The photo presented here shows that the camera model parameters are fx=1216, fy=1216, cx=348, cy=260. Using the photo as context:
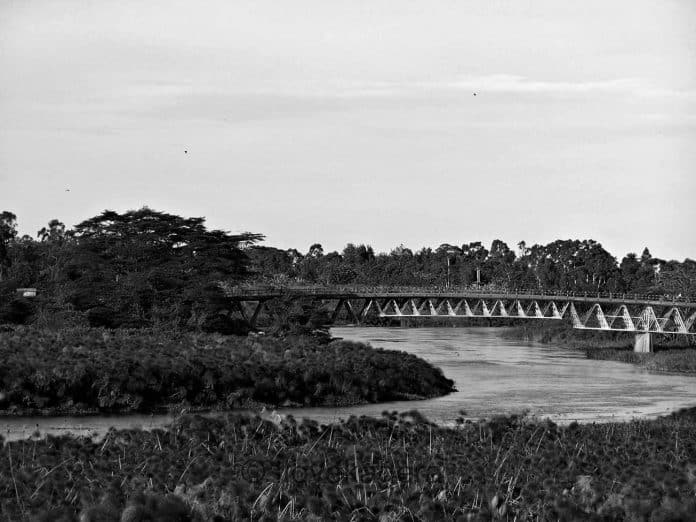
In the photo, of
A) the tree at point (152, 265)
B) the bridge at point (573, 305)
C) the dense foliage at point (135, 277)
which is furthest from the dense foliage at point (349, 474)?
the bridge at point (573, 305)

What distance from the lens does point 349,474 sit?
90.9 feet

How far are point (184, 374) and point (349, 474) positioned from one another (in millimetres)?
38255

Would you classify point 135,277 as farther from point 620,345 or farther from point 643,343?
point 620,345

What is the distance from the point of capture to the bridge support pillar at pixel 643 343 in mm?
120812

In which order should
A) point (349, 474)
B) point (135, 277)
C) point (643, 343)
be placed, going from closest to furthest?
point (349, 474)
point (135, 277)
point (643, 343)

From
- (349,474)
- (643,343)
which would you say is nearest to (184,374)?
(349,474)

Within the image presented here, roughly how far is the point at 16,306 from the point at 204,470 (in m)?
85.1

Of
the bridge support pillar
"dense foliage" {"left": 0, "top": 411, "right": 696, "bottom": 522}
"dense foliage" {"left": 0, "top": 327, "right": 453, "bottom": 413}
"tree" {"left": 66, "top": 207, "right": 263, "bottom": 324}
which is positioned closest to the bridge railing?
the bridge support pillar

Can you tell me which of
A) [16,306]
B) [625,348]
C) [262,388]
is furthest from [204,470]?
[625,348]

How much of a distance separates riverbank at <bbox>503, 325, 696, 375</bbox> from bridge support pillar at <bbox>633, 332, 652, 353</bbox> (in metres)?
0.76

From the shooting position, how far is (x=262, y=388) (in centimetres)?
6600

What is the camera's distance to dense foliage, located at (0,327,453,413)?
6047 cm

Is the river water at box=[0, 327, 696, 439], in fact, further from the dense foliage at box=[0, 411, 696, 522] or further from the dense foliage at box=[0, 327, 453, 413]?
the dense foliage at box=[0, 411, 696, 522]

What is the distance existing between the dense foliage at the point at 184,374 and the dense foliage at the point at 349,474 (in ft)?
88.8
